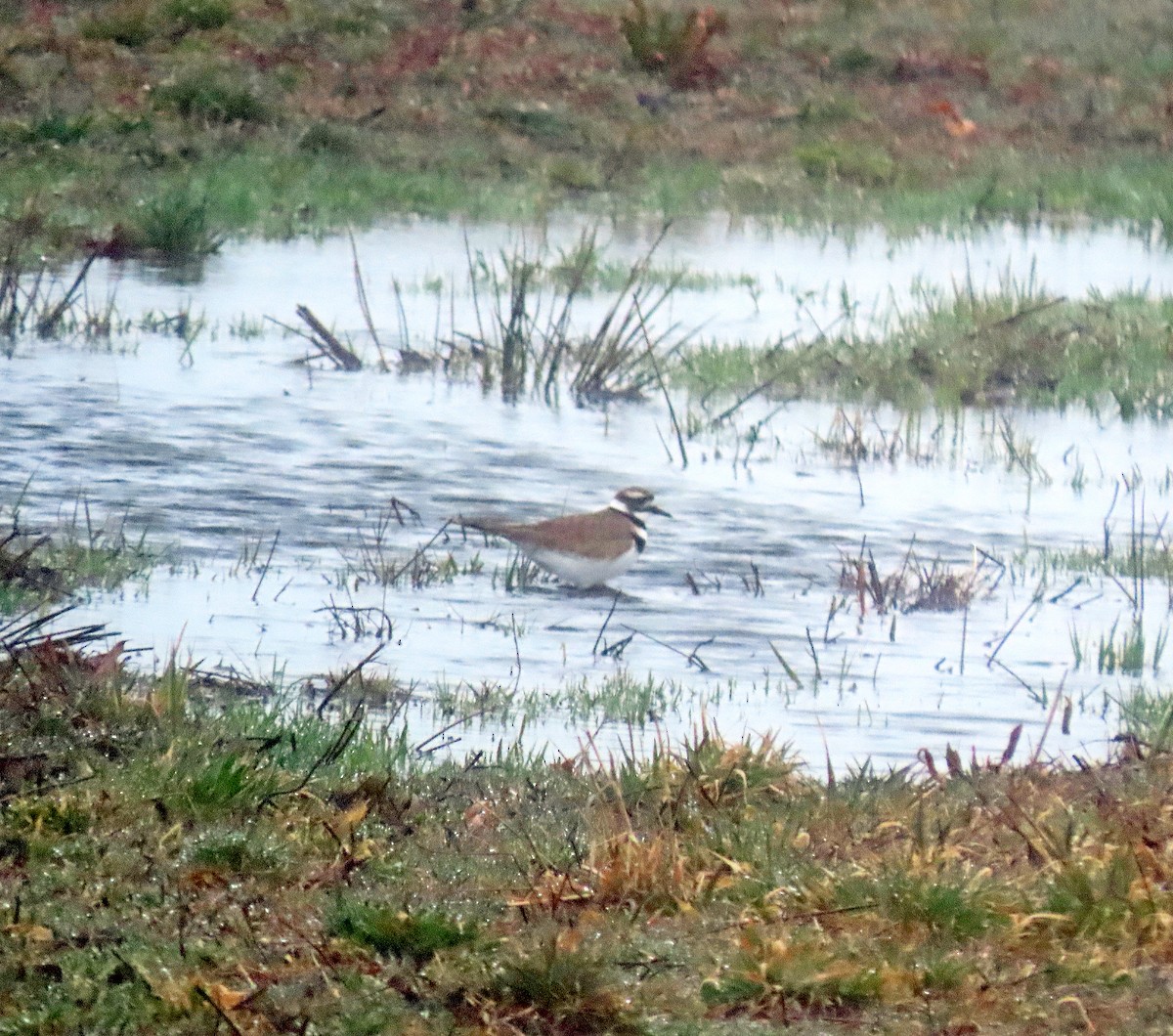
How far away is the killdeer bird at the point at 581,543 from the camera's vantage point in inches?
351

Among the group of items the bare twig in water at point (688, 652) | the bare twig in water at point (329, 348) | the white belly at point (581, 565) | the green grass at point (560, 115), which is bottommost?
the bare twig in water at point (688, 652)

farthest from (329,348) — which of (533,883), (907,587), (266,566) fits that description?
(533,883)

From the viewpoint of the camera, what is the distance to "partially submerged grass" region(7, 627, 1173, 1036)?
14.6 ft

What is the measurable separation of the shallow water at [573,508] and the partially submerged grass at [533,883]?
580mm

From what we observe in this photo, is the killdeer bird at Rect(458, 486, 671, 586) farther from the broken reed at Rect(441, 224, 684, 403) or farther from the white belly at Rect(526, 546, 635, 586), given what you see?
the broken reed at Rect(441, 224, 684, 403)

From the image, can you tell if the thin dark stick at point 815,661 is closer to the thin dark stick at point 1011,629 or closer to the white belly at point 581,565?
the thin dark stick at point 1011,629

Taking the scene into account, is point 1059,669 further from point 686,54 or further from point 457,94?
point 686,54

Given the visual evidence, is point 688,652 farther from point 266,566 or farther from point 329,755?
point 329,755

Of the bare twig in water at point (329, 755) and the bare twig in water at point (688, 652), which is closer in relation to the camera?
the bare twig in water at point (329, 755)

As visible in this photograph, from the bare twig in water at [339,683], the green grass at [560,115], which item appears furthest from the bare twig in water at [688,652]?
the green grass at [560,115]

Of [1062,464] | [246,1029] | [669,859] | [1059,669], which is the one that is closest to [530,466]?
[1062,464]

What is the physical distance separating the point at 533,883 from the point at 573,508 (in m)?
5.36

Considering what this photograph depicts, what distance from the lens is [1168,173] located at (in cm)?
2273

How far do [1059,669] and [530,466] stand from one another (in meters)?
3.88
